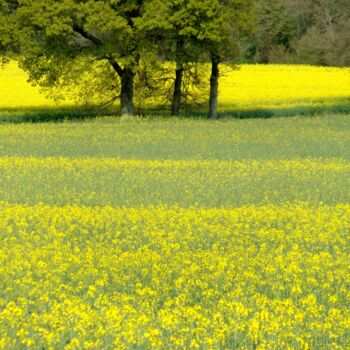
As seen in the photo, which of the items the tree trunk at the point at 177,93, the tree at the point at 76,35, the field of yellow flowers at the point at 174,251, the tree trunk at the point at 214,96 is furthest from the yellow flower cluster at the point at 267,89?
the field of yellow flowers at the point at 174,251

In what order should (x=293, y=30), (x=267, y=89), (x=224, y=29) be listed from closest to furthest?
1. (x=224, y=29)
2. (x=267, y=89)
3. (x=293, y=30)

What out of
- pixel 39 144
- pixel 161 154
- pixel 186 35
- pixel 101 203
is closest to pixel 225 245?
pixel 101 203

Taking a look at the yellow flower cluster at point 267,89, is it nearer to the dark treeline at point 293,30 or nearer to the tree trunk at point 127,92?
the tree trunk at point 127,92

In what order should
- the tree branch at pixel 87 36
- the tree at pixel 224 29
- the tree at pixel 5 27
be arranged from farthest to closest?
the tree branch at pixel 87 36 < the tree at pixel 224 29 < the tree at pixel 5 27

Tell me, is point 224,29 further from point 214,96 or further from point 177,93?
point 177,93

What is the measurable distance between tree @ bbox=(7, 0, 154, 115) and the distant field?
418 cm

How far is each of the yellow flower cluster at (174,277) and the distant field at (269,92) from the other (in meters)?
26.7

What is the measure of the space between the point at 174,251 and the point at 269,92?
38914mm

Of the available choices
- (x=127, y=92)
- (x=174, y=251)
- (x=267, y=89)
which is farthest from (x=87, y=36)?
(x=174, y=251)

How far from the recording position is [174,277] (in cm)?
974

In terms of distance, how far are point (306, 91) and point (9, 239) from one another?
129ft

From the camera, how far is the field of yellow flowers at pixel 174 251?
7.54m

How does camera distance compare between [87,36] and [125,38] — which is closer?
[125,38]

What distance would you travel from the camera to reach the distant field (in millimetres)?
42594
